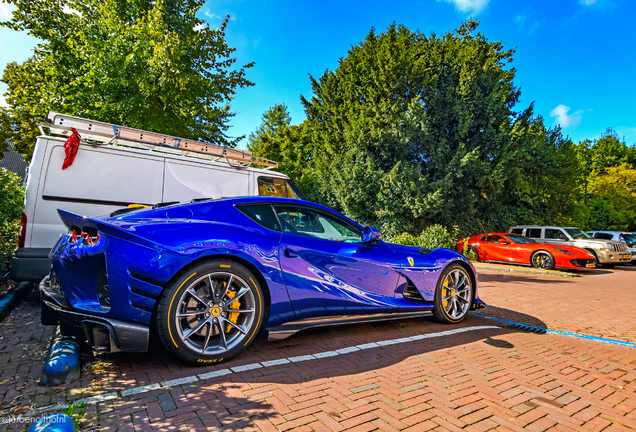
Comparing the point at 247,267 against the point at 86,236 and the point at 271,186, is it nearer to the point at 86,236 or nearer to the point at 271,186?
the point at 86,236

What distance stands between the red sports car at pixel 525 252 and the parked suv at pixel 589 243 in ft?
4.36

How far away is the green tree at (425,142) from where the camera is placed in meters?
16.8

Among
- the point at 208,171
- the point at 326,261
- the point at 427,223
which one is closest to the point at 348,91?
the point at 427,223

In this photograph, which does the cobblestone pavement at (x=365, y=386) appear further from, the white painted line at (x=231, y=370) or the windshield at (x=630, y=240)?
the windshield at (x=630, y=240)

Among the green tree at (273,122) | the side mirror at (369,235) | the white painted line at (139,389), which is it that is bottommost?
the white painted line at (139,389)

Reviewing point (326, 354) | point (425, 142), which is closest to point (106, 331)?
point (326, 354)

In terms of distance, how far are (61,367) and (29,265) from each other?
285 centimetres

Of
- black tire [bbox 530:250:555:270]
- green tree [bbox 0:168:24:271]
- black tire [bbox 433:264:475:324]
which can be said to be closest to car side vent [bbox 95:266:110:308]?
black tire [bbox 433:264:475:324]

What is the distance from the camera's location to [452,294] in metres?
4.45

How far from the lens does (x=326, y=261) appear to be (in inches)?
133

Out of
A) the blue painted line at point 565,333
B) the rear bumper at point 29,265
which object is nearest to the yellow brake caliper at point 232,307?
the rear bumper at point 29,265

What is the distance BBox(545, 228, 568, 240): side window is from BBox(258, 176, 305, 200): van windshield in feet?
43.5

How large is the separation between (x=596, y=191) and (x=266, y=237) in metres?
35.4

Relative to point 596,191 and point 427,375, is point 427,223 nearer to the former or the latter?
point 427,375
